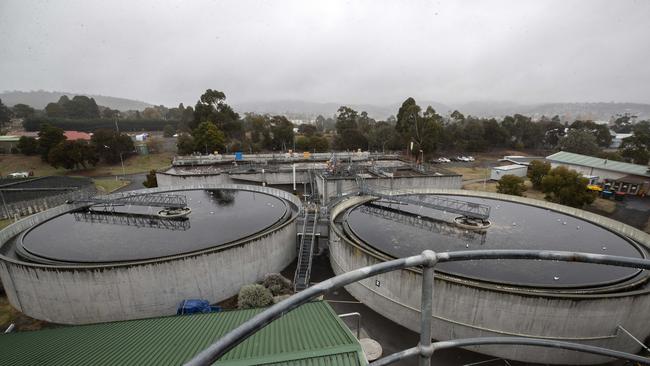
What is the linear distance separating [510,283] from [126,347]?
1697 cm

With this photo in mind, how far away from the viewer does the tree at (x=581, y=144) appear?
235 feet

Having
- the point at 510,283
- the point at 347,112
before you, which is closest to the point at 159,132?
the point at 347,112

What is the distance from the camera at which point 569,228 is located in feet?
74.4

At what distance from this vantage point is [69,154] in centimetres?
5941

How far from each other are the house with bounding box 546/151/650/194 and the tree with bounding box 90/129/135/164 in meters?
90.0

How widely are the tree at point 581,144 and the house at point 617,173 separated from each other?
990 inches

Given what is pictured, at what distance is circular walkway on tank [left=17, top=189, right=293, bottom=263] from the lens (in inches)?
744

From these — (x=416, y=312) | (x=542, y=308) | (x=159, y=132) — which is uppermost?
(x=159, y=132)

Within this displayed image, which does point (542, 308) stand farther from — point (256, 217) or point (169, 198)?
point (169, 198)

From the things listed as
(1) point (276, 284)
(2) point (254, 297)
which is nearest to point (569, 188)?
(1) point (276, 284)

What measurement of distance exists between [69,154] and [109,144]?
9.46 meters

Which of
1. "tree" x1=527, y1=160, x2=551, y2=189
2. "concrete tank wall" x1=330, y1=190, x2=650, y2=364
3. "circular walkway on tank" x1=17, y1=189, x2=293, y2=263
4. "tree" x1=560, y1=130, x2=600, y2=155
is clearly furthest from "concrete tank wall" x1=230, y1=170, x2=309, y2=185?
"tree" x1=560, y1=130, x2=600, y2=155

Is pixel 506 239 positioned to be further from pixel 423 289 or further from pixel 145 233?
pixel 145 233

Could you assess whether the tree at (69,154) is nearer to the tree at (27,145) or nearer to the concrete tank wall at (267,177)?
the tree at (27,145)
